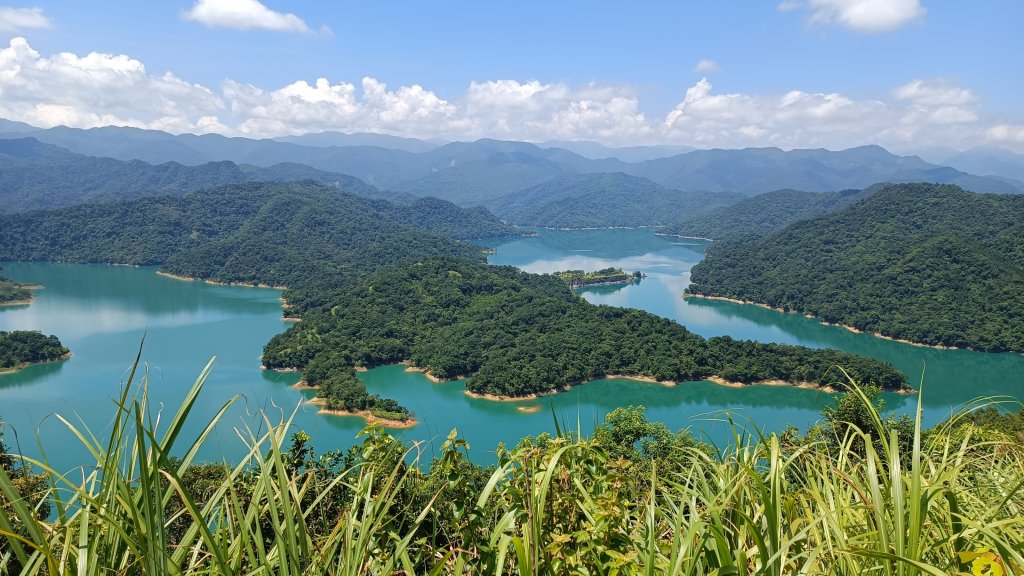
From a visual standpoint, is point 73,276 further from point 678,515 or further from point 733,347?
point 678,515

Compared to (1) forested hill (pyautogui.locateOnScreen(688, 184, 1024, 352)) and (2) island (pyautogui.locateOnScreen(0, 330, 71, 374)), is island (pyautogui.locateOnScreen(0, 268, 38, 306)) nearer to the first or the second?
(2) island (pyautogui.locateOnScreen(0, 330, 71, 374))

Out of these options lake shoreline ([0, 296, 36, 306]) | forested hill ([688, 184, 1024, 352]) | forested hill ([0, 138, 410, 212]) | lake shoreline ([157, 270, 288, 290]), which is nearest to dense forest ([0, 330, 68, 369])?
lake shoreline ([0, 296, 36, 306])

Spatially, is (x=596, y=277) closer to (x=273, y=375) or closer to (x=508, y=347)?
(x=508, y=347)

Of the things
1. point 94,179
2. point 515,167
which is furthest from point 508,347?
point 515,167

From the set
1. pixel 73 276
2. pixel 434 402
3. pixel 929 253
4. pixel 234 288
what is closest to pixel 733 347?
pixel 434 402

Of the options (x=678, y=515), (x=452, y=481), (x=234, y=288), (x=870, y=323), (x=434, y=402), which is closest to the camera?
(x=678, y=515)

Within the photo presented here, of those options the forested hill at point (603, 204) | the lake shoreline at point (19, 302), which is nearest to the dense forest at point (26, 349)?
the lake shoreline at point (19, 302)

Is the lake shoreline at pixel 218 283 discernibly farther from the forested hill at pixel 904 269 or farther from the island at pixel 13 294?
the forested hill at pixel 904 269
